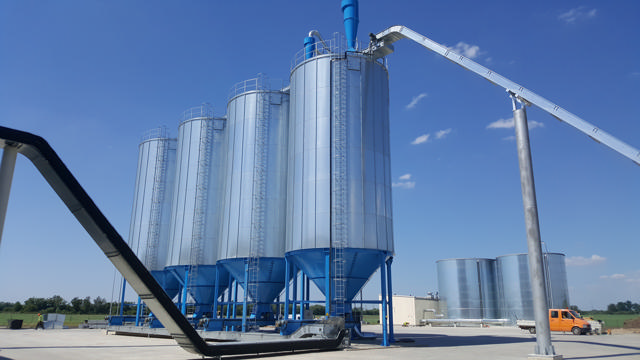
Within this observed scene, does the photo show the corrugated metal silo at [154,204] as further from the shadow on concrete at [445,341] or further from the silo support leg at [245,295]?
the shadow on concrete at [445,341]

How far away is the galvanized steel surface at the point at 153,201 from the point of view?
133 ft

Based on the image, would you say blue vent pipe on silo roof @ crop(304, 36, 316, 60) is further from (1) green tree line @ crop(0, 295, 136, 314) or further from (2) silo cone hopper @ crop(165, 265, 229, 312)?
(1) green tree line @ crop(0, 295, 136, 314)

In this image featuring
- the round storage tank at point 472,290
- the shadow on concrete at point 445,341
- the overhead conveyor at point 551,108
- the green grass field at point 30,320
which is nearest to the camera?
the overhead conveyor at point 551,108

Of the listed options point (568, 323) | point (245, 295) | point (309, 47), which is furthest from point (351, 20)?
point (568, 323)

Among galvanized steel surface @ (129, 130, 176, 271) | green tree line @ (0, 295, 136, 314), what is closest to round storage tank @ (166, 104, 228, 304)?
galvanized steel surface @ (129, 130, 176, 271)

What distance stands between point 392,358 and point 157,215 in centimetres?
2971

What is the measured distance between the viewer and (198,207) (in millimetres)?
35656

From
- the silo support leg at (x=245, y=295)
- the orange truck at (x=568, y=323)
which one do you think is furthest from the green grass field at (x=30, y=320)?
the orange truck at (x=568, y=323)

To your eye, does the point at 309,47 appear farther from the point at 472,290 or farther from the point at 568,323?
Result: the point at 472,290

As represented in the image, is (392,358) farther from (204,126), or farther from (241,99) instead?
(204,126)

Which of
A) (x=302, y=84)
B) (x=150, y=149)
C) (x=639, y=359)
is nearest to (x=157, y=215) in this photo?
(x=150, y=149)

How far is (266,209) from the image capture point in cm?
3005

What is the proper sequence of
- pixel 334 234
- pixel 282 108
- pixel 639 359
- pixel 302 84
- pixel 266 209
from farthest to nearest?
pixel 282 108
pixel 266 209
pixel 302 84
pixel 334 234
pixel 639 359

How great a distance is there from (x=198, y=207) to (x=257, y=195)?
308 inches
